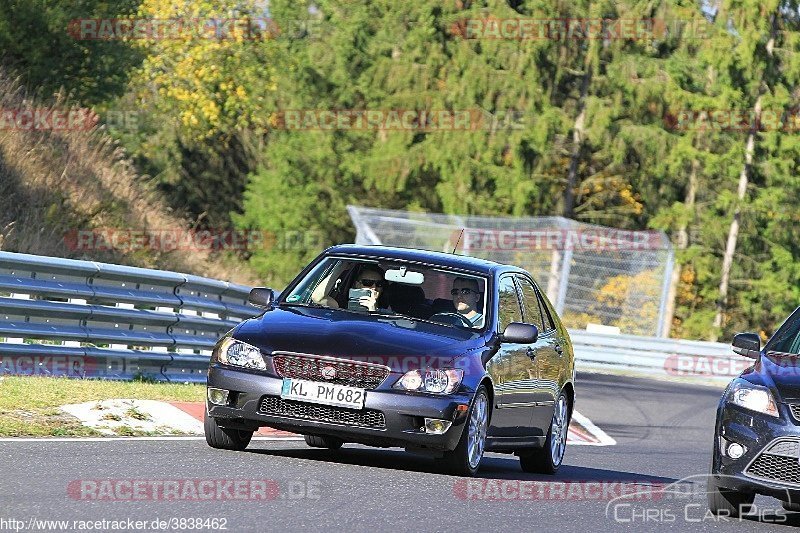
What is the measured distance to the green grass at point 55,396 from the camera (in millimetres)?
11820

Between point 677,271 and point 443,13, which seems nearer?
point 677,271

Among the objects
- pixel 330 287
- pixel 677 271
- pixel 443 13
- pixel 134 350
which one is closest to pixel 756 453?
pixel 330 287

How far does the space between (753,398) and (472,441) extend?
194 centimetres

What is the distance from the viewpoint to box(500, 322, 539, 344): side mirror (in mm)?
11773

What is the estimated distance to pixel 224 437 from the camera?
11.5 metres

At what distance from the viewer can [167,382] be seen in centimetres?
1725

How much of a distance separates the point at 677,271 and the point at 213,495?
165 ft

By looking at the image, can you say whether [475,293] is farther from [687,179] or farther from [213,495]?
[687,179]
